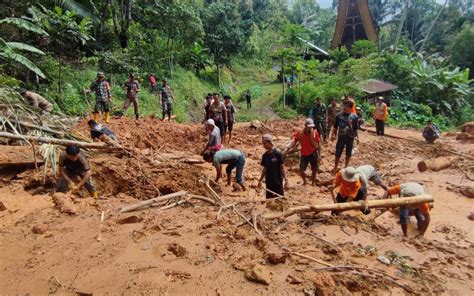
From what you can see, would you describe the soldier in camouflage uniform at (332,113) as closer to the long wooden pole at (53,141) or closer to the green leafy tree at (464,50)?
the long wooden pole at (53,141)

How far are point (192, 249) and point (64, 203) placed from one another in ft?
6.97

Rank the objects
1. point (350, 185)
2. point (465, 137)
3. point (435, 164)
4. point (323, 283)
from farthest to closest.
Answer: point (465, 137)
point (435, 164)
point (350, 185)
point (323, 283)

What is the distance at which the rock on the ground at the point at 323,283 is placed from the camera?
3.00 metres

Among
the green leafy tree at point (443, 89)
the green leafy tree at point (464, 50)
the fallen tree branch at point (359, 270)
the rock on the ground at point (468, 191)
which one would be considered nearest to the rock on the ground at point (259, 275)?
the fallen tree branch at point (359, 270)

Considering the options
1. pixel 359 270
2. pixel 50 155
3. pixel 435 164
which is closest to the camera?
pixel 359 270

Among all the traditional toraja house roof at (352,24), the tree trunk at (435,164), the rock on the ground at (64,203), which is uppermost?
the traditional toraja house roof at (352,24)

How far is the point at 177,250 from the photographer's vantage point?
3.61m

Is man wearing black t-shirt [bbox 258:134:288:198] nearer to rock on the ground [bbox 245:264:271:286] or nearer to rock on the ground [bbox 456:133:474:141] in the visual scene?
rock on the ground [bbox 245:264:271:286]

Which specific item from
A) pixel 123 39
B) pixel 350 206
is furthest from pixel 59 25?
pixel 350 206

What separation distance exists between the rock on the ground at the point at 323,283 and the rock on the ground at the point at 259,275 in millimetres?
400

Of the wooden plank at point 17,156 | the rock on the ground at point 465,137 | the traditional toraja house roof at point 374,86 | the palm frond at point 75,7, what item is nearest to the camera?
the wooden plank at point 17,156

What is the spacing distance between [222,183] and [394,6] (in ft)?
129

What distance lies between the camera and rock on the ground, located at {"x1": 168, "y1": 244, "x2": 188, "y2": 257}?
359 cm

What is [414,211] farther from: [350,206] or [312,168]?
[312,168]
